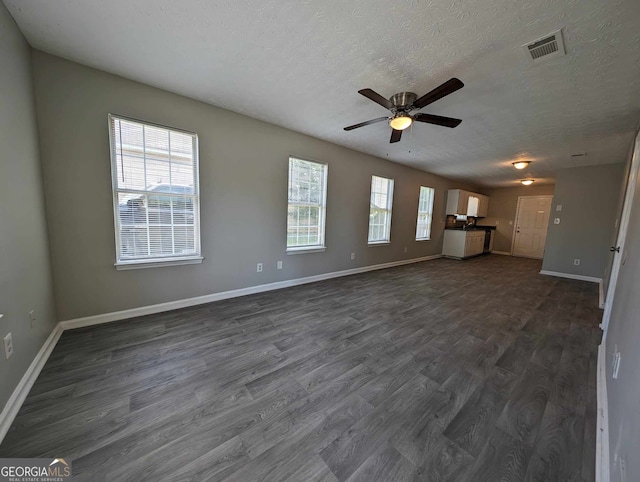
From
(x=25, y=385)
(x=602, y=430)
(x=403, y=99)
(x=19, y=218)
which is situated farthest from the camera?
(x=403, y=99)

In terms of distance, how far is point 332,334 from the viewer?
98.0 inches

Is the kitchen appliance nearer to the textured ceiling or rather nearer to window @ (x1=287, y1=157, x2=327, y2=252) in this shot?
the textured ceiling

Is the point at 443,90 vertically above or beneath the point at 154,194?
above

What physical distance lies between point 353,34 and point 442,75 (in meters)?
0.97

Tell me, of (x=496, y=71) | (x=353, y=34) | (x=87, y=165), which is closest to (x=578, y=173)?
(x=496, y=71)

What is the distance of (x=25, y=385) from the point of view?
5.16ft

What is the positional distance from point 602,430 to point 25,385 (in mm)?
3668

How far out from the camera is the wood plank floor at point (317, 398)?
3.92ft

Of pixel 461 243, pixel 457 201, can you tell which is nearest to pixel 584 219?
pixel 461 243

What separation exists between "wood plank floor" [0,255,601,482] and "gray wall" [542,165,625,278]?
117 inches

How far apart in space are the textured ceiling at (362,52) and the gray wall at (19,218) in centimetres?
40

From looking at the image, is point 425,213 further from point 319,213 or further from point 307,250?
point 307,250

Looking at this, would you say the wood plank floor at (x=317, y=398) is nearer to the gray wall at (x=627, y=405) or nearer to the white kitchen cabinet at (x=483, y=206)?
the gray wall at (x=627, y=405)

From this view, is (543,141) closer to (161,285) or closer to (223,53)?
(223,53)
